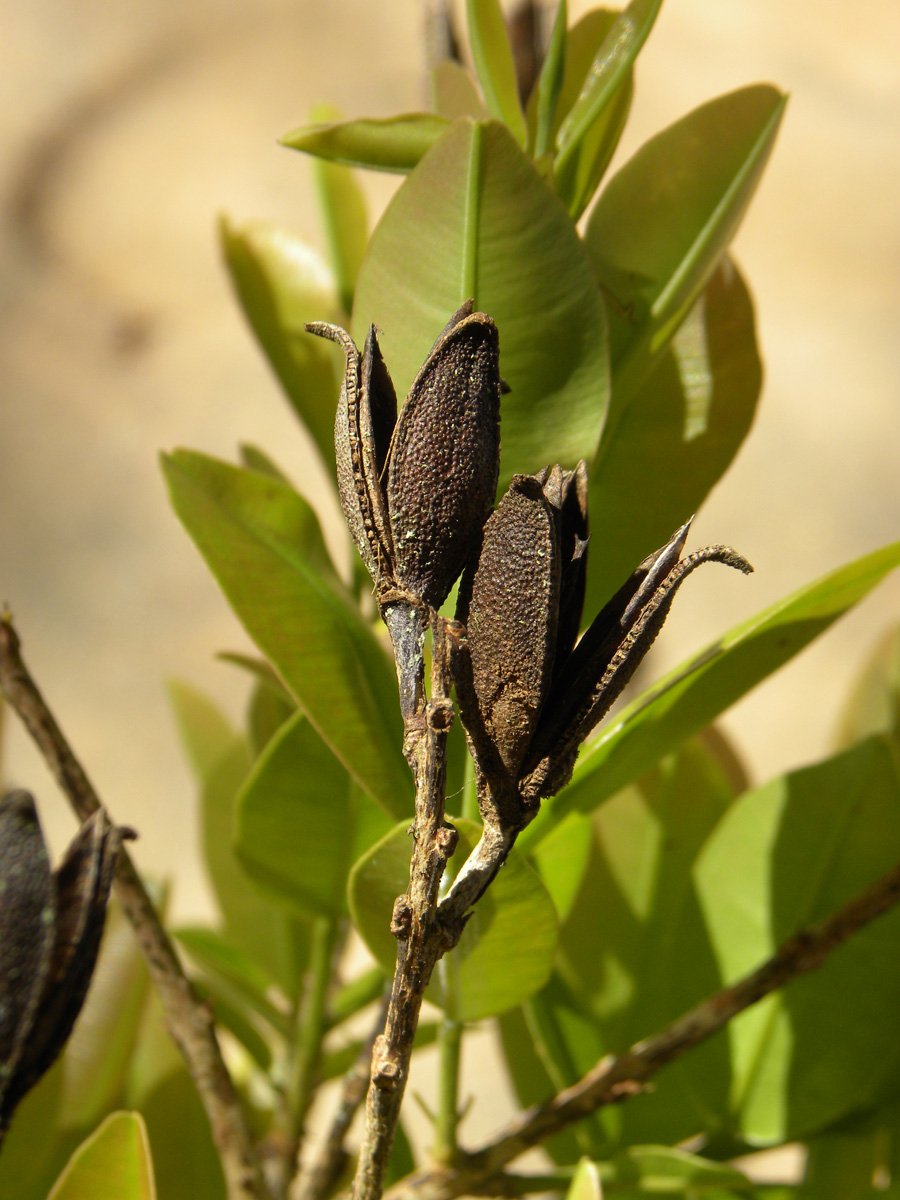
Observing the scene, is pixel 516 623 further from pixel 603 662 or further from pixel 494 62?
pixel 494 62

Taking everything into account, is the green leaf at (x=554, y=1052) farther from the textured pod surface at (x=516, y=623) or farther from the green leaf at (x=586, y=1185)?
Result: the textured pod surface at (x=516, y=623)

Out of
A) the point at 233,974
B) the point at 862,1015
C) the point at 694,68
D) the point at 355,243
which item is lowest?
the point at 862,1015

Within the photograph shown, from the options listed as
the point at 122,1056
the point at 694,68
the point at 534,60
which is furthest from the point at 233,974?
the point at 694,68

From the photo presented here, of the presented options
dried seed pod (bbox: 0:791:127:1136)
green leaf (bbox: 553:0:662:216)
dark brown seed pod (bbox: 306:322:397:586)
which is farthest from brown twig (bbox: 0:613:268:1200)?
green leaf (bbox: 553:0:662:216)

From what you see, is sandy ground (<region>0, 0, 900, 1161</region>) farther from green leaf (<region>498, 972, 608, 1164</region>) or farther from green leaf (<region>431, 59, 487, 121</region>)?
green leaf (<region>431, 59, 487, 121</region>)

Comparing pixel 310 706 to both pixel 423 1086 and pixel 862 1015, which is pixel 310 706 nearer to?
pixel 862 1015

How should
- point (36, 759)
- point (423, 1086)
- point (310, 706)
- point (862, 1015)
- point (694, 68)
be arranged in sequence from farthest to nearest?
point (694, 68), point (36, 759), point (423, 1086), point (862, 1015), point (310, 706)
